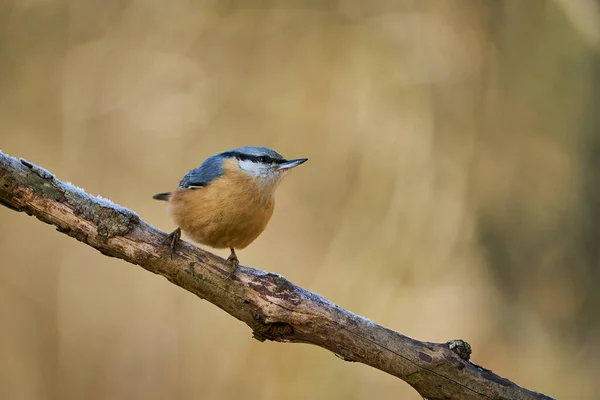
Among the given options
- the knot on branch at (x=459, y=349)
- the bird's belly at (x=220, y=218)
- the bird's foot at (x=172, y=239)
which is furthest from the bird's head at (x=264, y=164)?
the knot on branch at (x=459, y=349)

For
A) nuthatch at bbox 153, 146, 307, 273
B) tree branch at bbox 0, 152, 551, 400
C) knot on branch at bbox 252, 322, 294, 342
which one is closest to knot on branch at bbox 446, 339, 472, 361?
tree branch at bbox 0, 152, 551, 400

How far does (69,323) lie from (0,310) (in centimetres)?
44

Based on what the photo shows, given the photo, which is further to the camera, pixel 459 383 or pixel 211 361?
pixel 211 361

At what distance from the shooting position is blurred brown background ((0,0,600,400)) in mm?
4293

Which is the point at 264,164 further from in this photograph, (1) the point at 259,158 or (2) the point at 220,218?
(2) the point at 220,218

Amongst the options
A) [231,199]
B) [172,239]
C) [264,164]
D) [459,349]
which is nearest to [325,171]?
[264,164]

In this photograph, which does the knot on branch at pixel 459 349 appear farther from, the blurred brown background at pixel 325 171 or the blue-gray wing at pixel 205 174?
the blurred brown background at pixel 325 171

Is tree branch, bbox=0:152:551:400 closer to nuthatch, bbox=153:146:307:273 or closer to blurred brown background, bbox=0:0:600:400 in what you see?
nuthatch, bbox=153:146:307:273

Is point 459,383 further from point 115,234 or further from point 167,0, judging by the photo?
point 167,0

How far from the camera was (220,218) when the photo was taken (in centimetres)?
260

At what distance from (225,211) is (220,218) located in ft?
0.12

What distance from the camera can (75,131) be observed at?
434cm

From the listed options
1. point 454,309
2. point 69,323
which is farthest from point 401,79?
point 69,323

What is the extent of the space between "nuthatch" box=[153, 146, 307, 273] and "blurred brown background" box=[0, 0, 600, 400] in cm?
168
